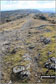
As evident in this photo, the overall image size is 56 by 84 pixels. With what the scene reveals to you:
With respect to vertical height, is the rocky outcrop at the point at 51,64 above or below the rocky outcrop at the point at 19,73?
above

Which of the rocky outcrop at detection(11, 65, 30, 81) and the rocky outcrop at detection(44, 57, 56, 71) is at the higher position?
the rocky outcrop at detection(44, 57, 56, 71)

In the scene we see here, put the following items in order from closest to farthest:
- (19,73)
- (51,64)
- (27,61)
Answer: (19,73) → (51,64) → (27,61)

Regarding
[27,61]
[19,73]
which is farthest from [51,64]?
[19,73]

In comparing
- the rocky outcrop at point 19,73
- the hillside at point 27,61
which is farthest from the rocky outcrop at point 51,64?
the rocky outcrop at point 19,73

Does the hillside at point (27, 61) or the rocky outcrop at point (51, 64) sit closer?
the hillside at point (27, 61)

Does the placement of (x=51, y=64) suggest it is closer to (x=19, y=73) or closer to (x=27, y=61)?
(x=27, y=61)

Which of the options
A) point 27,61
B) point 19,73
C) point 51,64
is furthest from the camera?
point 27,61

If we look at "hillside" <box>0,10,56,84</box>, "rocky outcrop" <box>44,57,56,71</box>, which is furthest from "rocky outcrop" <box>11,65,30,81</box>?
"rocky outcrop" <box>44,57,56,71</box>

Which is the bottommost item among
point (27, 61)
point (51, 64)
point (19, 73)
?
point (19, 73)

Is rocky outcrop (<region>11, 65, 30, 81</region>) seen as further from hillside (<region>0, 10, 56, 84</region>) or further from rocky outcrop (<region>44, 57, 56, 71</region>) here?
rocky outcrop (<region>44, 57, 56, 71</region>)

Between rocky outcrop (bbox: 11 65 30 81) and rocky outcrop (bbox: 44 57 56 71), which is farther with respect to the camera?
rocky outcrop (bbox: 44 57 56 71)

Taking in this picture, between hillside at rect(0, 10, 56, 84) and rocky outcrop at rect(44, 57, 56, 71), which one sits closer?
hillside at rect(0, 10, 56, 84)

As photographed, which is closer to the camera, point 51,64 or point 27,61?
point 51,64

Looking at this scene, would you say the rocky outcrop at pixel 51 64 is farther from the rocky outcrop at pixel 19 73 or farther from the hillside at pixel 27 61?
the rocky outcrop at pixel 19 73
